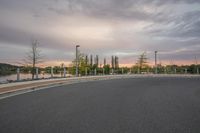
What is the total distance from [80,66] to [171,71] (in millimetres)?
32325

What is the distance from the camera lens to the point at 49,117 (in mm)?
7398

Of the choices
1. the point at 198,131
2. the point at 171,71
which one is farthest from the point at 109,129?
the point at 171,71

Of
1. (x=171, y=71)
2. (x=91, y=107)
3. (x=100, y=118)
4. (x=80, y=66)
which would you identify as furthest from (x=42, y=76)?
(x=80, y=66)

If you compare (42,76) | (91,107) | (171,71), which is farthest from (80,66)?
(91,107)

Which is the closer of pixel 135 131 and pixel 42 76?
pixel 135 131

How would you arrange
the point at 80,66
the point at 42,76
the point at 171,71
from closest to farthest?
the point at 42,76
the point at 171,71
the point at 80,66

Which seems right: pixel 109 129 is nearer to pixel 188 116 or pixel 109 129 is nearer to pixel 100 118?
pixel 100 118

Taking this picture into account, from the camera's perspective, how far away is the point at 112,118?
7305 millimetres

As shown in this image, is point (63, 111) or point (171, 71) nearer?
point (63, 111)

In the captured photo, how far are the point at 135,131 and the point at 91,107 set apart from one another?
3.64 meters

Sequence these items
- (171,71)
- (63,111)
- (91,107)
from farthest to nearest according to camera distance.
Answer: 1. (171,71)
2. (91,107)
3. (63,111)

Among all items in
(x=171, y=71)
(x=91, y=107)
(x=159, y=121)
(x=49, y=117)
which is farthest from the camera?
(x=171, y=71)

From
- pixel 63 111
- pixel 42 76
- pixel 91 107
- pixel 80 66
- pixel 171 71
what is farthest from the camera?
pixel 80 66

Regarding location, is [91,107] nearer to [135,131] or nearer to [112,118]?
[112,118]
